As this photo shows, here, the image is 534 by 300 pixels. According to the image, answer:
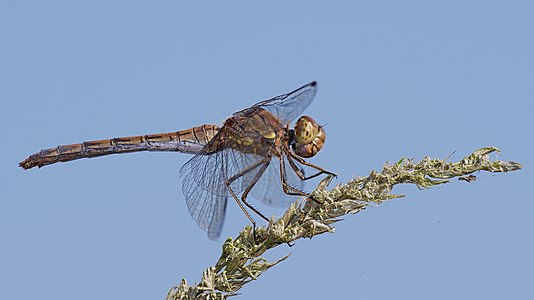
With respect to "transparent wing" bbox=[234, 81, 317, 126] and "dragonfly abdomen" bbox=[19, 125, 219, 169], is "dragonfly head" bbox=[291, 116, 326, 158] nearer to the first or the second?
"transparent wing" bbox=[234, 81, 317, 126]

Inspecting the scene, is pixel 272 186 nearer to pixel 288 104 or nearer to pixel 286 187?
pixel 286 187

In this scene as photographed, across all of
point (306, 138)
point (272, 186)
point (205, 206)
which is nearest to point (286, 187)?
point (272, 186)

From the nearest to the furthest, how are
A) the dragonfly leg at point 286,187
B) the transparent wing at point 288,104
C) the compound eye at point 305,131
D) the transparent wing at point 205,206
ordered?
the dragonfly leg at point 286,187, the transparent wing at point 205,206, the compound eye at point 305,131, the transparent wing at point 288,104

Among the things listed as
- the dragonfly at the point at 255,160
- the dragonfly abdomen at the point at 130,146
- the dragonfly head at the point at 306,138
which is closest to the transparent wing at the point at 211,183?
the dragonfly at the point at 255,160

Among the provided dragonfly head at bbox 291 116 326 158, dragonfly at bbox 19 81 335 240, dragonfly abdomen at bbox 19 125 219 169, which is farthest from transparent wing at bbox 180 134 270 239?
dragonfly abdomen at bbox 19 125 219 169

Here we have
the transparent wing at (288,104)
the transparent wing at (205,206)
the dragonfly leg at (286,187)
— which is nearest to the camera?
the dragonfly leg at (286,187)

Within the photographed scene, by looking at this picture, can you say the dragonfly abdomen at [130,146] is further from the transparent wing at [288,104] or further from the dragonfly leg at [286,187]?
the dragonfly leg at [286,187]

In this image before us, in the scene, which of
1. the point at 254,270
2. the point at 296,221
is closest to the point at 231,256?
the point at 254,270
